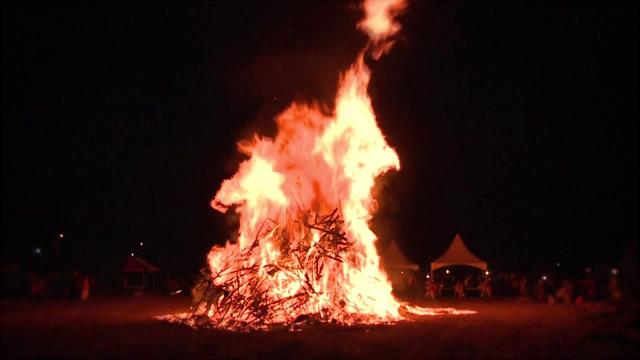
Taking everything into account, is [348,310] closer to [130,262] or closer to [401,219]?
[130,262]

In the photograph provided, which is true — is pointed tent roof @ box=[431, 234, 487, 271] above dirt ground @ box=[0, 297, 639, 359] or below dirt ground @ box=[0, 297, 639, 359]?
above

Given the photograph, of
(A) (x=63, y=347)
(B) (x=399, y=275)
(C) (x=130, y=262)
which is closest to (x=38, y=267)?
(C) (x=130, y=262)

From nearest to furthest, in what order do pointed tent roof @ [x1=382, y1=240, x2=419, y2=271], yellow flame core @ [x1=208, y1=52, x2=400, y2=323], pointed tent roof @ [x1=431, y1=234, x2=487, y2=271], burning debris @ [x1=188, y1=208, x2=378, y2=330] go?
burning debris @ [x1=188, y1=208, x2=378, y2=330]
yellow flame core @ [x1=208, y1=52, x2=400, y2=323]
pointed tent roof @ [x1=382, y1=240, x2=419, y2=271]
pointed tent roof @ [x1=431, y1=234, x2=487, y2=271]

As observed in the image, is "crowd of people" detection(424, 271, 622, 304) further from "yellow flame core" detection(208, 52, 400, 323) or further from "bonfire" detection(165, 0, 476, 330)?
"yellow flame core" detection(208, 52, 400, 323)

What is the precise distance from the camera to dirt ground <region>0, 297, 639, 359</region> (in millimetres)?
11084

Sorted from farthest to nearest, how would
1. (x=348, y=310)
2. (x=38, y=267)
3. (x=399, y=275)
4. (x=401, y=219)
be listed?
(x=401, y=219) < (x=38, y=267) < (x=399, y=275) < (x=348, y=310)

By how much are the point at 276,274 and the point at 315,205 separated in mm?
2621

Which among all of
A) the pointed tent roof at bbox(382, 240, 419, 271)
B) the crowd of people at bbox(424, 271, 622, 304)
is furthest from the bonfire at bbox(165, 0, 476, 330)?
the pointed tent roof at bbox(382, 240, 419, 271)

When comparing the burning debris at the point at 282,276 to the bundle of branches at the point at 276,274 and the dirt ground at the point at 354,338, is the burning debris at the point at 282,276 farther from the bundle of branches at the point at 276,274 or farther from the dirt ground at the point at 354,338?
the dirt ground at the point at 354,338

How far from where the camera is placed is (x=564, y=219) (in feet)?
204

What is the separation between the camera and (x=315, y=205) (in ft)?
66.1

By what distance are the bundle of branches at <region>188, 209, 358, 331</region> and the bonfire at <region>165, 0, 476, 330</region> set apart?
0.03 metres

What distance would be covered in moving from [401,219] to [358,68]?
51.7 m

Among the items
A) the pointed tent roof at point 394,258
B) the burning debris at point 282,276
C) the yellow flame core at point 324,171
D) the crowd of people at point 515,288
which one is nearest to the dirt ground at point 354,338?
the burning debris at point 282,276
